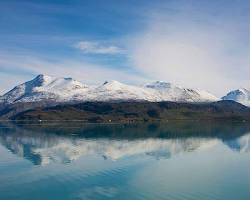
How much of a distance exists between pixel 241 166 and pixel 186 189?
17.9 metres

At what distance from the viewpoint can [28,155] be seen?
203 feet

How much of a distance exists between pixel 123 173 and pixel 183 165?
403 inches

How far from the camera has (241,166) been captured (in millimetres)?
51719

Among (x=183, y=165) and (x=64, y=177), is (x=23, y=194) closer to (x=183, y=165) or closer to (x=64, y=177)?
(x=64, y=177)

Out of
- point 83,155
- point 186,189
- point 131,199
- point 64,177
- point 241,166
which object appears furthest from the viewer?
point 83,155

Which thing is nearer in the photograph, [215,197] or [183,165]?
[215,197]

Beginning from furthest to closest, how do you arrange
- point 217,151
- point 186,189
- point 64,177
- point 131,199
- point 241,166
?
point 217,151
point 241,166
point 64,177
point 186,189
point 131,199

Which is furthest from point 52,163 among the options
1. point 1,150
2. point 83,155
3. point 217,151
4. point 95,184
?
point 217,151

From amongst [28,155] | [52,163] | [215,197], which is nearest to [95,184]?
[215,197]

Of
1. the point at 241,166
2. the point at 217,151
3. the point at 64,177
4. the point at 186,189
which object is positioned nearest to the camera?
the point at 186,189

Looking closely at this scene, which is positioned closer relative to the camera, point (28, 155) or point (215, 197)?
point (215, 197)

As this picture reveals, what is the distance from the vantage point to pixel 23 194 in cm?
3491

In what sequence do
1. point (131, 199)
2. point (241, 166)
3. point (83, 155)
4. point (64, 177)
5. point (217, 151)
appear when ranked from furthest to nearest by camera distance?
point (217, 151) < point (83, 155) < point (241, 166) < point (64, 177) < point (131, 199)

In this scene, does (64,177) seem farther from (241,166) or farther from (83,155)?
(241,166)
